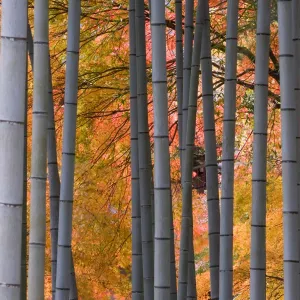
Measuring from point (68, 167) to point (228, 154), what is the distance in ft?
2.16

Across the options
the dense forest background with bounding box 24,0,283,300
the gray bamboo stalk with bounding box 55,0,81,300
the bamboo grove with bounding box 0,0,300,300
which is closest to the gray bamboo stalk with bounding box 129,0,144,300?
the bamboo grove with bounding box 0,0,300,300

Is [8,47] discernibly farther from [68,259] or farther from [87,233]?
[87,233]

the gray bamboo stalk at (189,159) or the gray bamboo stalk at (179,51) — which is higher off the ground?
the gray bamboo stalk at (179,51)

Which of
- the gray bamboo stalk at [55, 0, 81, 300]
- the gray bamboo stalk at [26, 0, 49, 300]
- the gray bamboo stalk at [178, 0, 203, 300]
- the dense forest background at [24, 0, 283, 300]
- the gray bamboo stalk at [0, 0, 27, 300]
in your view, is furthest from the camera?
the dense forest background at [24, 0, 283, 300]

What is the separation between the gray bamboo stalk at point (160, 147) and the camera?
2.66 m

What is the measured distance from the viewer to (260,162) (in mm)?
3055

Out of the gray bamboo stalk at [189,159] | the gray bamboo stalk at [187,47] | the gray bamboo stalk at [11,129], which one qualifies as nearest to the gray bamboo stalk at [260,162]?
the gray bamboo stalk at [189,159]

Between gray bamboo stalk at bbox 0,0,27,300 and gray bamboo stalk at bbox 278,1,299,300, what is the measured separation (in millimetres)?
1155

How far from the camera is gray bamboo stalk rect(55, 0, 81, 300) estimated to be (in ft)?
10.5

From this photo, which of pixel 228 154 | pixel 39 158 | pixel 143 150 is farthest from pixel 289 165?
pixel 39 158

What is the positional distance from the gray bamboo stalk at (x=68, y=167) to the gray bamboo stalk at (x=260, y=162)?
0.71 metres

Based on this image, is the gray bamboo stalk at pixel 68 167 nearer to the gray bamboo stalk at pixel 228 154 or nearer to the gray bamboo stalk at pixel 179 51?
the gray bamboo stalk at pixel 228 154

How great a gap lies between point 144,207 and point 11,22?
1.70m

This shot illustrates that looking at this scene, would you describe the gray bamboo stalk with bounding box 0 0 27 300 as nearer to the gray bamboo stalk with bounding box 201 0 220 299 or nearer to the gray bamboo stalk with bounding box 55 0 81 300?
the gray bamboo stalk with bounding box 55 0 81 300
